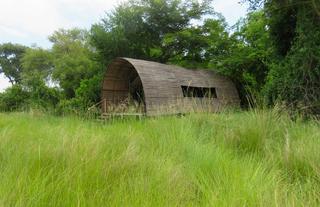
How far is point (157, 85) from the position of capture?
10102mm

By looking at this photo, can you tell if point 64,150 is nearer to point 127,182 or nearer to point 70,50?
point 127,182

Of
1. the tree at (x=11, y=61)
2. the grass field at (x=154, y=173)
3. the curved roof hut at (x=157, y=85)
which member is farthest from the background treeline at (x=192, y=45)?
Result: the tree at (x=11, y=61)

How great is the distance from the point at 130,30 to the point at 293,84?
10876mm

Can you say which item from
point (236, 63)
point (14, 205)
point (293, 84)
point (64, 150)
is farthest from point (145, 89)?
point (14, 205)

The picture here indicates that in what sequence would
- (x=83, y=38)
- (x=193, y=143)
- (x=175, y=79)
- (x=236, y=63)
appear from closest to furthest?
(x=193, y=143), (x=175, y=79), (x=236, y=63), (x=83, y=38)

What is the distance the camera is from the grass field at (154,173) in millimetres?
1579

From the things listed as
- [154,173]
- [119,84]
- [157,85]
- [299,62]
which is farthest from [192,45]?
[154,173]

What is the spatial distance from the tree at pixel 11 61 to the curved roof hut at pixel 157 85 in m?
27.5

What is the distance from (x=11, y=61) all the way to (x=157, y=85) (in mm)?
32237

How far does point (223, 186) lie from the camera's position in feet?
5.88

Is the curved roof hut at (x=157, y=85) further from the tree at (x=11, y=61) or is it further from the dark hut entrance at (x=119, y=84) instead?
the tree at (x=11, y=61)

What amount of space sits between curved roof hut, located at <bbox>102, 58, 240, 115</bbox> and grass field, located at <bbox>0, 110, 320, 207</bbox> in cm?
624

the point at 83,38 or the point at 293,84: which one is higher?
the point at 83,38

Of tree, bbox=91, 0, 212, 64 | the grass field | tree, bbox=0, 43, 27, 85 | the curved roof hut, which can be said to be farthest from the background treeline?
tree, bbox=0, 43, 27, 85
